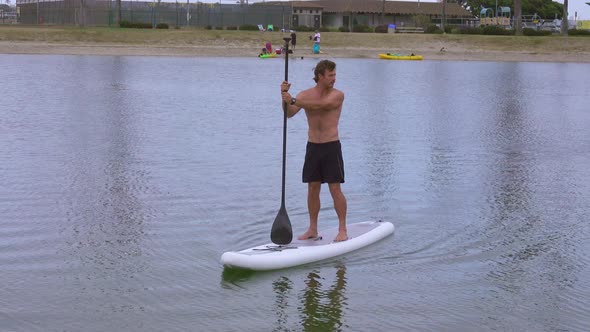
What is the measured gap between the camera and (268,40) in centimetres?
6259

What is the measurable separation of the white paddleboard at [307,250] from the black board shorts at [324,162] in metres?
0.59

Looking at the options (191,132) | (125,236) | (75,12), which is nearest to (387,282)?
(125,236)

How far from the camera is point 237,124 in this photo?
62.3 ft

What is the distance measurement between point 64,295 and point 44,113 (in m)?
13.5

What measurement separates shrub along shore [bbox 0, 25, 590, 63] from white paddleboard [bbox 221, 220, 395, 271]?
4513cm

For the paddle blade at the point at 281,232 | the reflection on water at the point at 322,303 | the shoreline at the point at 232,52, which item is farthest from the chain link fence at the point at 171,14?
the reflection on water at the point at 322,303

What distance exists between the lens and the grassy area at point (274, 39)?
5816cm

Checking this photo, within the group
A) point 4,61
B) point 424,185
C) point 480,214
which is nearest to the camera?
point 480,214

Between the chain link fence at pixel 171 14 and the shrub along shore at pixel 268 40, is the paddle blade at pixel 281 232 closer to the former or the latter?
the shrub along shore at pixel 268 40

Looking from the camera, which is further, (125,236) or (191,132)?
(191,132)

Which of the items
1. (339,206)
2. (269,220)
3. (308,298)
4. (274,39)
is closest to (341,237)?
(339,206)

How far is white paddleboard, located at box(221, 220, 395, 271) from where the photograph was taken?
7.95 metres

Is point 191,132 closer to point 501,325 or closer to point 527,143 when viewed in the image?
point 527,143

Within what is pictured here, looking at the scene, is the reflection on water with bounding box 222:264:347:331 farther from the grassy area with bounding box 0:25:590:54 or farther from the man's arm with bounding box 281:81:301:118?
the grassy area with bounding box 0:25:590:54
